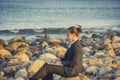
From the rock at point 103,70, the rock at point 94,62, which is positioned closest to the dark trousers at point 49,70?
the rock at point 103,70

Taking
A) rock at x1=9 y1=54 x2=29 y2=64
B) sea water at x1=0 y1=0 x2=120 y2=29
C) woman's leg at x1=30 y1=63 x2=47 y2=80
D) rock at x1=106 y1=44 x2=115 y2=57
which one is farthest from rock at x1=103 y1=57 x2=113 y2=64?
sea water at x1=0 y1=0 x2=120 y2=29

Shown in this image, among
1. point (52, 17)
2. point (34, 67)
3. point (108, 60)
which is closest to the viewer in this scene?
point (34, 67)

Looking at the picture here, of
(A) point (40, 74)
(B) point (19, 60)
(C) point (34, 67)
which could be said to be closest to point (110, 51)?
(B) point (19, 60)

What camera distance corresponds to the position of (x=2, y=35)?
1265 inches

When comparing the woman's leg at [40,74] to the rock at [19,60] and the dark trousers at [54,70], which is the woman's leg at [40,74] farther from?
the rock at [19,60]

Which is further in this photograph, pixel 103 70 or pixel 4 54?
pixel 4 54

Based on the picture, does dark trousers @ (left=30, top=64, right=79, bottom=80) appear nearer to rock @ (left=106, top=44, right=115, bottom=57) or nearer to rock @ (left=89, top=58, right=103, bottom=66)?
rock @ (left=89, top=58, right=103, bottom=66)

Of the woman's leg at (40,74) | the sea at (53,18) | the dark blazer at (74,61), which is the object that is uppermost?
the dark blazer at (74,61)

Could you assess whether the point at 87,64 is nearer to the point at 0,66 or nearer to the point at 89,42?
the point at 0,66

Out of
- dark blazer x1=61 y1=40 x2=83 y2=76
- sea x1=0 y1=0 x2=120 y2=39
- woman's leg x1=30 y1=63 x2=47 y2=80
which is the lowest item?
sea x1=0 y1=0 x2=120 y2=39

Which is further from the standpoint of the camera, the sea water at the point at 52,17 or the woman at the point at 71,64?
the sea water at the point at 52,17

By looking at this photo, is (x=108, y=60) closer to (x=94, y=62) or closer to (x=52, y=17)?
(x=94, y=62)

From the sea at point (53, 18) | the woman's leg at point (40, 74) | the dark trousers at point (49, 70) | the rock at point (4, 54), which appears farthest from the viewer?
the sea at point (53, 18)

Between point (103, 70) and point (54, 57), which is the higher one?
point (54, 57)
